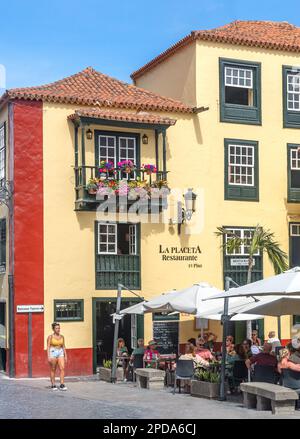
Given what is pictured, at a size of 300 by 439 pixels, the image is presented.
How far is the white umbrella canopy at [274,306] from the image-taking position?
19.9 metres

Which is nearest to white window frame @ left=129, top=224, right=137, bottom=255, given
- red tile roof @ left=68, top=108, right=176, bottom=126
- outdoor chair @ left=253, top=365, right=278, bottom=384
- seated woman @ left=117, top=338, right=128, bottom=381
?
red tile roof @ left=68, top=108, right=176, bottom=126

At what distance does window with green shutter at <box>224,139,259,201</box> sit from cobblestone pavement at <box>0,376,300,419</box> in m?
9.62

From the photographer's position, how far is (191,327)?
30219 mm

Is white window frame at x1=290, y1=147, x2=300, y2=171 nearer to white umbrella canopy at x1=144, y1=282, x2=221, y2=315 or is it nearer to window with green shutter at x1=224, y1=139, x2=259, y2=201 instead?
window with green shutter at x1=224, y1=139, x2=259, y2=201

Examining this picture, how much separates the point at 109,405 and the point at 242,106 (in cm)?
1582

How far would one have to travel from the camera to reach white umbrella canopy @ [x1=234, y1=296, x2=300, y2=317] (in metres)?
19.9

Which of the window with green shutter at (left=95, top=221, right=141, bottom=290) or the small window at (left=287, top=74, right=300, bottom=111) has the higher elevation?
the small window at (left=287, top=74, right=300, bottom=111)

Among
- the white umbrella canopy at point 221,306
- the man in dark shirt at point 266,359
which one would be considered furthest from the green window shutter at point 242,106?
the man in dark shirt at point 266,359

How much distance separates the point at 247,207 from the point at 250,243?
50.8 inches

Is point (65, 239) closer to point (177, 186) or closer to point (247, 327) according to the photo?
point (177, 186)

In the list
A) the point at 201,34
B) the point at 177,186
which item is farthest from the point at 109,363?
the point at 201,34

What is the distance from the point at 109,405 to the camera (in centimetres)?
1814

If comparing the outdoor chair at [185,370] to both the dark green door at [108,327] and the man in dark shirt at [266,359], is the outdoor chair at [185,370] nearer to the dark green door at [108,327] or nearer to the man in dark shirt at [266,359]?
the man in dark shirt at [266,359]

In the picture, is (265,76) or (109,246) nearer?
(109,246)
